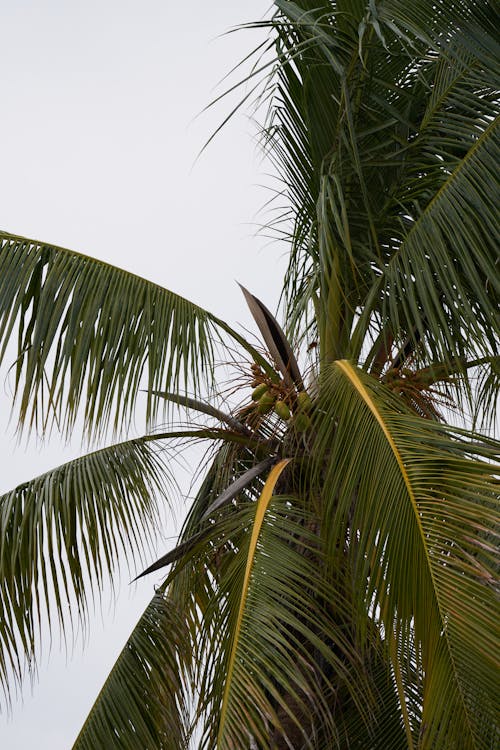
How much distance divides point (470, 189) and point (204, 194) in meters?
4.74

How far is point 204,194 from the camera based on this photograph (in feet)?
27.6

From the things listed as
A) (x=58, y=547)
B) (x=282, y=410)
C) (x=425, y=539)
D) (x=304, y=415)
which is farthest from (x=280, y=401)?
(x=425, y=539)

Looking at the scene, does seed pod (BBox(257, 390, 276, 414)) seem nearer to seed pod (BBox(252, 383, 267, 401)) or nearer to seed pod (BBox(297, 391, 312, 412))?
seed pod (BBox(252, 383, 267, 401))

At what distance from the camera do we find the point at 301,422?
3.79 metres

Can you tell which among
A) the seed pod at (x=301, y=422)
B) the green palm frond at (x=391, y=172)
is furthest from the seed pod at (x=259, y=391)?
the green palm frond at (x=391, y=172)

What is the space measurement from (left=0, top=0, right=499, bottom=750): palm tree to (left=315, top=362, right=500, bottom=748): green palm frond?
12 millimetres

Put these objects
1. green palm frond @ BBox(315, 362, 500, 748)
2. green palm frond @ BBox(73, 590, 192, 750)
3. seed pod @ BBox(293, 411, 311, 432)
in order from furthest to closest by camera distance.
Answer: green palm frond @ BBox(73, 590, 192, 750)
seed pod @ BBox(293, 411, 311, 432)
green palm frond @ BBox(315, 362, 500, 748)

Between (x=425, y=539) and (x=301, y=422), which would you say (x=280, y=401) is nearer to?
(x=301, y=422)

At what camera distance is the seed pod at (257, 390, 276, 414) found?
3949 millimetres

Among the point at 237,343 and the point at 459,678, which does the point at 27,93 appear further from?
the point at 459,678

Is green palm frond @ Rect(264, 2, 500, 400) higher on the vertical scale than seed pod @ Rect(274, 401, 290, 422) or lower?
higher

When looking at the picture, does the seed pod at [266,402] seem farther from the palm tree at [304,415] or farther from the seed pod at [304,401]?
the seed pod at [304,401]

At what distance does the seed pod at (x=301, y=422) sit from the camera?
12.3 feet

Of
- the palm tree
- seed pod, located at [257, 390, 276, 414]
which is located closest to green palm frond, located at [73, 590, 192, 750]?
the palm tree
